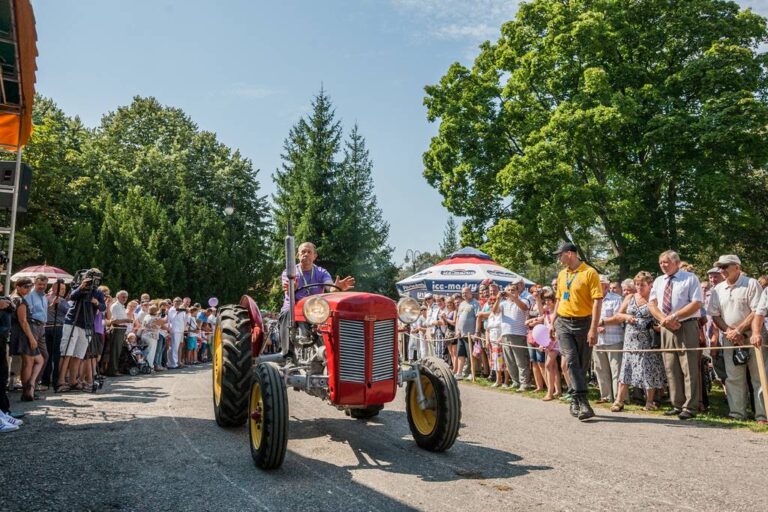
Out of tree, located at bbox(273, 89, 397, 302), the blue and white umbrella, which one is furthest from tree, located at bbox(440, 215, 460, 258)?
the blue and white umbrella

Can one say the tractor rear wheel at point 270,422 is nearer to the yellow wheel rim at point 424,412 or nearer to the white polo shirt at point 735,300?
the yellow wheel rim at point 424,412

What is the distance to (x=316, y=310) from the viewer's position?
483 centimetres

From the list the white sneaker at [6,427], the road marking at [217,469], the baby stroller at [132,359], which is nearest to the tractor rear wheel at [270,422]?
the road marking at [217,469]

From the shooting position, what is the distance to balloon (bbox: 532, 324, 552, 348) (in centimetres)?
952

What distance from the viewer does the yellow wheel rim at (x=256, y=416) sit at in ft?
15.1

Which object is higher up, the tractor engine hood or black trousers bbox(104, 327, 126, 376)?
the tractor engine hood

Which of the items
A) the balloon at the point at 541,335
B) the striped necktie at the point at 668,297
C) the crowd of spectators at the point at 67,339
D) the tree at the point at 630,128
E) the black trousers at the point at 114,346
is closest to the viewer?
the striped necktie at the point at 668,297

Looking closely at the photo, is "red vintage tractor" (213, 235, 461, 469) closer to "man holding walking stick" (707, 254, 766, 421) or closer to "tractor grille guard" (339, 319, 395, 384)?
"tractor grille guard" (339, 319, 395, 384)

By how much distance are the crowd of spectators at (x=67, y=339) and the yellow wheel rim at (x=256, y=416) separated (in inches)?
120

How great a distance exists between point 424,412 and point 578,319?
2788mm

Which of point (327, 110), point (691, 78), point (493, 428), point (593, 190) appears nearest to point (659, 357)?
point (493, 428)

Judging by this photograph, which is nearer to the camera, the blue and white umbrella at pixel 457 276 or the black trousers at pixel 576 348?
the black trousers at pixel 576 348

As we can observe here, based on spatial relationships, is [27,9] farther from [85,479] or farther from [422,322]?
[422,322]

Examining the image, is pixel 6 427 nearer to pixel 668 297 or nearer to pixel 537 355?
pixel 537 355
